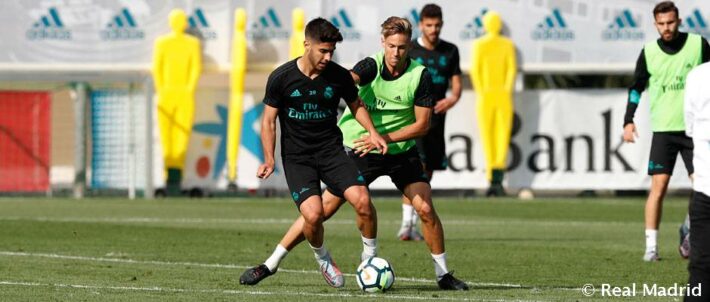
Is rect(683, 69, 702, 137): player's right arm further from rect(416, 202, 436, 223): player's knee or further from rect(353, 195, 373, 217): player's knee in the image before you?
rect(416, 202, 436, 223): player's knee

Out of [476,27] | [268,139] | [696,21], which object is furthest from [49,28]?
[268,139]

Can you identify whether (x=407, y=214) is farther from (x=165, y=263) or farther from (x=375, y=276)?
(x=375, y=276)

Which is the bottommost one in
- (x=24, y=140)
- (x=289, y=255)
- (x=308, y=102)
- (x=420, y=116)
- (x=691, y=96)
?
(x=289, y=255)

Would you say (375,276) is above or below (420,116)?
below

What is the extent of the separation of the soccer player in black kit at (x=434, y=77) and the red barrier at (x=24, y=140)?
11614 mm

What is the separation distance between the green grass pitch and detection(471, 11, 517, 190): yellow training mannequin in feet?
7.28

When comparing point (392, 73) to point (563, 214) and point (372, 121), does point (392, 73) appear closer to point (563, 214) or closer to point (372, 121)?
point (372, 121)

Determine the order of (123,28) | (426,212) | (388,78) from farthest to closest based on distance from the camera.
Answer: (123,28), (388,78), (426,212)

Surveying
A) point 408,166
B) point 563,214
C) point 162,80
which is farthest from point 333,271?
point 162,80

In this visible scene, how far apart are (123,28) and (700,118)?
68.1ft

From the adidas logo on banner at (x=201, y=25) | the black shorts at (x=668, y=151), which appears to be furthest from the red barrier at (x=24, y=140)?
the black shorts at (x=668, y=151)

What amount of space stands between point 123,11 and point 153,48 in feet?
2.78

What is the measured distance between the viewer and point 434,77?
17.1 meters

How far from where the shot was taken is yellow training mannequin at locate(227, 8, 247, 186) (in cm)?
2742
